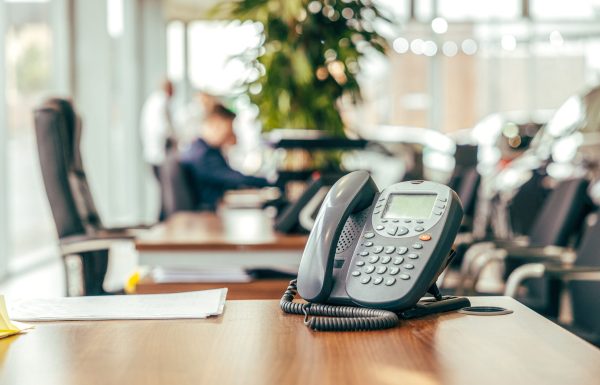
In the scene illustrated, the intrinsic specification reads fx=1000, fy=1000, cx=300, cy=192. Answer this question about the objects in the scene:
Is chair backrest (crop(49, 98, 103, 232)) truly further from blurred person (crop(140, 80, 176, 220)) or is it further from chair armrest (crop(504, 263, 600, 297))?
blurred person (crop(140, 80, 176, 220))

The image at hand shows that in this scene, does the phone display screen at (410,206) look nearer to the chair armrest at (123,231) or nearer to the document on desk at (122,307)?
the document on desk at (122,307)

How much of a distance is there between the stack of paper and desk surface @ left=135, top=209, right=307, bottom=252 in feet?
0.25

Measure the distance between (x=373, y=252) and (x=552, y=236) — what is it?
2.21m

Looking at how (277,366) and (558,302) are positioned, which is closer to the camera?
(277,366)

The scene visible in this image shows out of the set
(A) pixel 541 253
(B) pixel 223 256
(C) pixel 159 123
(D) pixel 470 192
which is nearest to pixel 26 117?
(C) pixel 159 123

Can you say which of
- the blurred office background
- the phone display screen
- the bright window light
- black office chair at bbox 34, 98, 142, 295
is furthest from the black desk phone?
the bright window light

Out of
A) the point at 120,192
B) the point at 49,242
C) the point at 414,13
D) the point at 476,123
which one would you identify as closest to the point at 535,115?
the point at 476,123

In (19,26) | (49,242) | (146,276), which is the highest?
(19,26)

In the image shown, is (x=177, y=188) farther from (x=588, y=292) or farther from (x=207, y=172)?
(x=588, y=292)

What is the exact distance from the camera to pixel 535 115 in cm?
1452

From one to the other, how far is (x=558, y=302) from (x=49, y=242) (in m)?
6.59

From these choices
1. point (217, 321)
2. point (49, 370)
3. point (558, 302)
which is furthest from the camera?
point (558, 302)

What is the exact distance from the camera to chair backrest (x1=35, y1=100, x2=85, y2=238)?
361cm

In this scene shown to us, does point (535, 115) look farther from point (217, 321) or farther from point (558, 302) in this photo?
point (217, 321)
